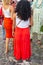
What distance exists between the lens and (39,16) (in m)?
7.95

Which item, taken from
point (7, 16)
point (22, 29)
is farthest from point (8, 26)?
point (22, 29)

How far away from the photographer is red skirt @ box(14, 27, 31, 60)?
5848mm

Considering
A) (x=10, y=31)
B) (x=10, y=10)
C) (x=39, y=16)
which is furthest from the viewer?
(x=39, y=16)

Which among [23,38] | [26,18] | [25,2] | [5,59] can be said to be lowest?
[5,59]

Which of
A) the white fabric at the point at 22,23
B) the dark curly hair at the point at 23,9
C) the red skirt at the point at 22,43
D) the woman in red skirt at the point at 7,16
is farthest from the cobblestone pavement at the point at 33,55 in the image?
the dark curly hair at the point at 23,9

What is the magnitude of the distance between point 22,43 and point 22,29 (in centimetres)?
32

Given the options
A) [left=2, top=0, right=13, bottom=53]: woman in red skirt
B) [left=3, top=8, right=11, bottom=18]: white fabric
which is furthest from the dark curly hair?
A: [left=3, top=8, right=11, bottom=18]: white fabric

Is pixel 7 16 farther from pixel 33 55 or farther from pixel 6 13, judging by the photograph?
pixel 33 55

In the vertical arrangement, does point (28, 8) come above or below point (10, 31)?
above

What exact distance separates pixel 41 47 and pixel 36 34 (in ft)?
3.68

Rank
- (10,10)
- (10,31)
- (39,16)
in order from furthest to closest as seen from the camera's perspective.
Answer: (39,16)
(10,31)
(10,10)

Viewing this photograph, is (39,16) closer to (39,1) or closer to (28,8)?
(39,1)

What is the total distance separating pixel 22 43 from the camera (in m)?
5.90

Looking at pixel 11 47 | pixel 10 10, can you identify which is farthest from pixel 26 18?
pixel 11 47
